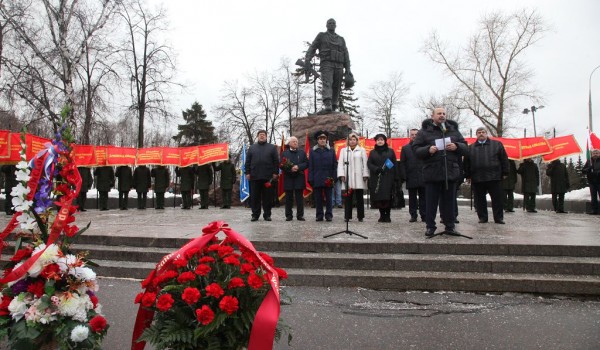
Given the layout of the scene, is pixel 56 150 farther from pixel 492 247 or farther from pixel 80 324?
pixel 492 247

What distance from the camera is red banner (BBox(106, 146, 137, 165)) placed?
50.4 feet

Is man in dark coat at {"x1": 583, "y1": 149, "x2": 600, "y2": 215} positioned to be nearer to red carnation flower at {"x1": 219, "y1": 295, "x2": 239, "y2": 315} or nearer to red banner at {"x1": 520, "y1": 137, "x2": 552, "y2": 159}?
red banner at {"x1": 520, "y1": 137, "x2": 552, "y2": 159}

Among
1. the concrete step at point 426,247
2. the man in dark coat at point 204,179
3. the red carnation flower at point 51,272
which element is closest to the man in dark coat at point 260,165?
the concrete step at point 426,247

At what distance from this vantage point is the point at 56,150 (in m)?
2.88

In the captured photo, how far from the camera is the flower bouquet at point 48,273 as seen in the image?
2635mm

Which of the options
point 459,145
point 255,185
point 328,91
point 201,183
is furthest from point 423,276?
A: point 201,183

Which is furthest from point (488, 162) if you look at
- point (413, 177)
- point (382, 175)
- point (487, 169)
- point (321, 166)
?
point (321, 166)

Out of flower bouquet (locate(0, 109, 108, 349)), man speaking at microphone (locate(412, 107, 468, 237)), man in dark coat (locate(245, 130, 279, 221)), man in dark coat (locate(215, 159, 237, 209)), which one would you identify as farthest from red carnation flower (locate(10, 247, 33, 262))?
man in dark coat (locate(215, 159, 237, 209))

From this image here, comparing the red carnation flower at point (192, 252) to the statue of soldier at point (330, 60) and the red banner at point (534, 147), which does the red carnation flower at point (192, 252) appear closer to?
the statue of soldier at point (330, 60)

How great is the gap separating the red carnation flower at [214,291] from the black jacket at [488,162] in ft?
25.3

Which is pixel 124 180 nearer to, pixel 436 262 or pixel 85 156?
pixel 85 156

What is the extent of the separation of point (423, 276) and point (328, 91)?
902 cm

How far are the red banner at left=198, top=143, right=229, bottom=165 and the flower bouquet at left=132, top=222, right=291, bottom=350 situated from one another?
12.8 metres

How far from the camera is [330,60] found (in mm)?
13234
